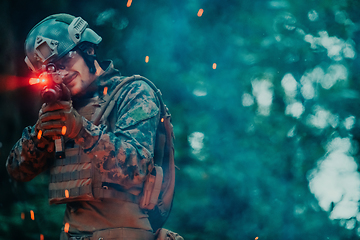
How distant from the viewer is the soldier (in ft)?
6.68

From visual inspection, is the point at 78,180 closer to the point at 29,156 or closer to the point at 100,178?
the point at 100,178

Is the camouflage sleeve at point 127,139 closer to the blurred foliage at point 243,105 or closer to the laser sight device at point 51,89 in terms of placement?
the laser sight device at point 51,89

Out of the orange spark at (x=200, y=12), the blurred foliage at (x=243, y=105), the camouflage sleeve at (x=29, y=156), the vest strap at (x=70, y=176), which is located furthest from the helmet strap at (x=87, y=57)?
the orange spark at (x=200, y=12)

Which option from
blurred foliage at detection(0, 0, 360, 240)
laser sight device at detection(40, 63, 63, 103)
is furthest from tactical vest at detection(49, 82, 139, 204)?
blurred foliage at detection(0, 0, 360, 240)

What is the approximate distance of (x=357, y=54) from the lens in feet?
22.1

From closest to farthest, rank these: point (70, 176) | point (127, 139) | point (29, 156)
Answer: point (127, 139) → point (70, 176) → point (29, 156)

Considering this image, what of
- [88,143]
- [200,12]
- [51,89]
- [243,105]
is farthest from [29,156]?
[200,12]

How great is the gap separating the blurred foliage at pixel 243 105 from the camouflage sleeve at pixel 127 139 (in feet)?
8.68

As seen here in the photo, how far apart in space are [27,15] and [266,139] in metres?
3.49

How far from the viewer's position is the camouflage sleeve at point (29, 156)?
241 cm

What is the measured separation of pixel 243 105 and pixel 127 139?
13.3 feet

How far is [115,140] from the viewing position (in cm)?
207

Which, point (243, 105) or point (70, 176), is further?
point (243, 105)

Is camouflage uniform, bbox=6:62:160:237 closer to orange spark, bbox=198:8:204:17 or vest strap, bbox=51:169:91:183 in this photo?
vest strap, bbox=51:169:91:183
